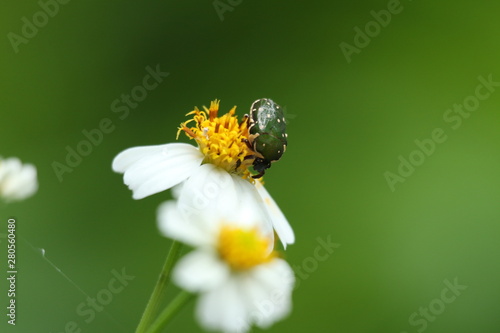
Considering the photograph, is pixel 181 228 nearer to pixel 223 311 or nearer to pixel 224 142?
pixel 223 311

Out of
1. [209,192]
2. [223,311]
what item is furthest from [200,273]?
[209,192]

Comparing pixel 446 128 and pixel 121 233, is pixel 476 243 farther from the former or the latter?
pixel 121 233

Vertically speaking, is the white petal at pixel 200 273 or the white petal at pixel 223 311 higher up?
the white petal at pixel 200 273

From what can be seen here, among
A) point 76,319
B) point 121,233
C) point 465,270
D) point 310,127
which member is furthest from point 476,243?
point 76,319
